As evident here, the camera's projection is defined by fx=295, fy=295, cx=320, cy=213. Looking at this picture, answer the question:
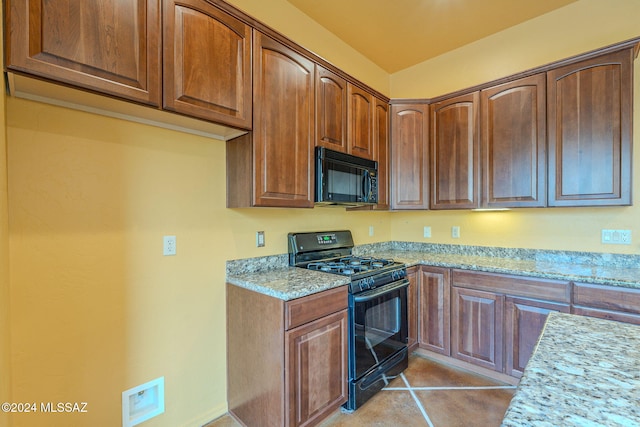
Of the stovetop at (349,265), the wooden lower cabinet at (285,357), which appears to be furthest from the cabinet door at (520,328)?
the wooden lower cabinet at (285,357)

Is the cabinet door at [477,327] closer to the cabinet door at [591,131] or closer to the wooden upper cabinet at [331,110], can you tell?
the cabinet door at [591,131]

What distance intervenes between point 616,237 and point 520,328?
1030mm

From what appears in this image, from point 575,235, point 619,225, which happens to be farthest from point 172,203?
point 619,225

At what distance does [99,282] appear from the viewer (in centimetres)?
150

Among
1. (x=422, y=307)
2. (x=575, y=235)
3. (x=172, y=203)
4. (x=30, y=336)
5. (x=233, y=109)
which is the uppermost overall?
(x=233, y=109)

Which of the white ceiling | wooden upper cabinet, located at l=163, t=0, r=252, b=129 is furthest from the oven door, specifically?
the white ceiling

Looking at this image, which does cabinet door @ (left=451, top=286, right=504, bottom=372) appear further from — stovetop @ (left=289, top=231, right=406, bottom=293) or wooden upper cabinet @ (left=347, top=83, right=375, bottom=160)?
wooden upper cabinet @ (left=347, top=83, right=375, bottom=160)

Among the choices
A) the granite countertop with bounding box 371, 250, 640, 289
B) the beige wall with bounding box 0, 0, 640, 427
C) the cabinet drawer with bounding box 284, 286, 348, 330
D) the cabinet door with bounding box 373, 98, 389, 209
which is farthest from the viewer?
the cabinet door with bounding box 373, 98, 389, 209

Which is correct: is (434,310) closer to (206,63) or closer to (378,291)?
(378,291)

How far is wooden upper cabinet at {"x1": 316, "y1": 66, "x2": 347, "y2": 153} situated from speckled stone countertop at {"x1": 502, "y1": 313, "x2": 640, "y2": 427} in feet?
5.69

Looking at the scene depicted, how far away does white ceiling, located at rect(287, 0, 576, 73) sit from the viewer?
7.97ft

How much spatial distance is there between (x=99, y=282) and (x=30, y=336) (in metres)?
0.32

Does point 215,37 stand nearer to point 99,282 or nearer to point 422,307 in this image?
point 99,282

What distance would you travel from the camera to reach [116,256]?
155 cm
